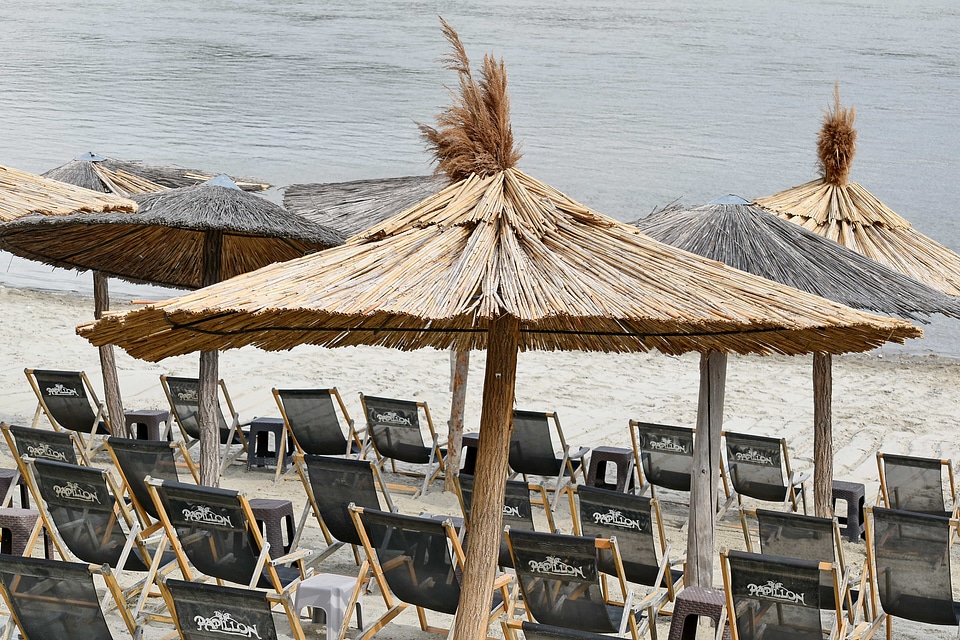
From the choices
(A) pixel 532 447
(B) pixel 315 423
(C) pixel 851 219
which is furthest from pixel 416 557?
(C) pixel 851 219

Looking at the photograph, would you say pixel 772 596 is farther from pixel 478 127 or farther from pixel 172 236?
pixel 172 236

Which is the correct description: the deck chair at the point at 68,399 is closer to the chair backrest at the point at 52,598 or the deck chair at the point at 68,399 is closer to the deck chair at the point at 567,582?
the chair backrest at the point at 52,598

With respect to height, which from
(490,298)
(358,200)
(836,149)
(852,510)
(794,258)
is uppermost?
(836,149)

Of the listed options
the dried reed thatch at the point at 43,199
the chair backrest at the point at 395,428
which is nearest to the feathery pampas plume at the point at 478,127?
the dried reed thatch at the point at 43,199

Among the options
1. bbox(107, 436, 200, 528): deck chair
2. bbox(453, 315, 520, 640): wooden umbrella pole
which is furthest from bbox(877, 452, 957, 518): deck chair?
bbox(107, 436, 200, 528): deck chair

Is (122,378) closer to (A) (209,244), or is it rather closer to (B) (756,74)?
(A) (209,244)

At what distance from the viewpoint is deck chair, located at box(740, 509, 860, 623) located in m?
4.57

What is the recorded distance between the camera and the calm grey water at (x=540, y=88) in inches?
1371

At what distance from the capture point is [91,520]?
4.57 m

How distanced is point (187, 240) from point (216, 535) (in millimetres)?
3529

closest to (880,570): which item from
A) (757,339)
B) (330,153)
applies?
(757,339)

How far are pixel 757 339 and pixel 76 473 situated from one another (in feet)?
9.03

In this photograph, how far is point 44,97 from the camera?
42.9 metres

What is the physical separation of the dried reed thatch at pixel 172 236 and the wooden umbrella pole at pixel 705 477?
2.24 m
